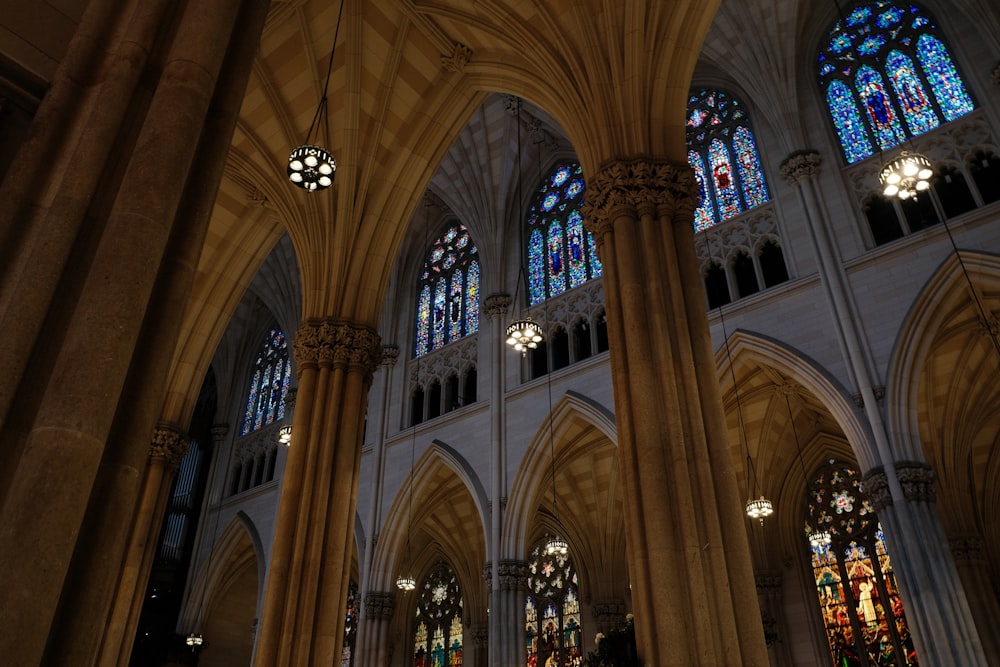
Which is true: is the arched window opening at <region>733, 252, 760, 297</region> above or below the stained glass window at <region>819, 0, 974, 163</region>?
below

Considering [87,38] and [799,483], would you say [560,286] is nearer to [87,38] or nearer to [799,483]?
[799,483]

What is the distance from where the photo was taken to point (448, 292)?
72.5 feet

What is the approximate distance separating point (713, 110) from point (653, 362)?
1275 centimetres

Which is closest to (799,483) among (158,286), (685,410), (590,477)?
(590,477)

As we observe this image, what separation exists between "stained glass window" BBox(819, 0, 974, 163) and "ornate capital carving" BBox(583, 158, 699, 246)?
27.7 ft

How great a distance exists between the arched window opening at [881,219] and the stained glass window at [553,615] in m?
11.5

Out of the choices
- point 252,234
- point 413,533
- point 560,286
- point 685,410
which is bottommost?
point 685,410

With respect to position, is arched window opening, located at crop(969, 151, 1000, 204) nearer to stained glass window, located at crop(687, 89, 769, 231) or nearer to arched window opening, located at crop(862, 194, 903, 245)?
arched window opening, located at crop(862, 194, 903, 245)

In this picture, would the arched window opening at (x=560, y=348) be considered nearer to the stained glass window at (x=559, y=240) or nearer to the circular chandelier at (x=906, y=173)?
the stained glass window at (x=559, y=240)

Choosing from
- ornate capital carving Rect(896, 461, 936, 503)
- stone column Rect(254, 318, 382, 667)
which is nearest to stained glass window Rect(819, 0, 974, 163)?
ornate capital carving Rect(896, 461, 936, 503)

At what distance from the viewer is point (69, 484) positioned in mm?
3246

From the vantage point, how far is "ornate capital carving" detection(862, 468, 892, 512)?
481 inches

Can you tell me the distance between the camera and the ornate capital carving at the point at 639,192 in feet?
28.7

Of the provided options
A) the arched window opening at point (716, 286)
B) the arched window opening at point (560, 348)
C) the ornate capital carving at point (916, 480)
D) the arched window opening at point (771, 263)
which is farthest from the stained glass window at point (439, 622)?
the ornate capital carving at point (916, 480)
